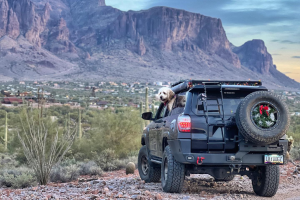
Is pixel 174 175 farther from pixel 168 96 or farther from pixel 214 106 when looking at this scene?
pixel 168 96

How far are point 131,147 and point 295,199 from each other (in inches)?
662

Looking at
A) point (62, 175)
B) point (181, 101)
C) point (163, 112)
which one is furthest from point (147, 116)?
point (62, 175)

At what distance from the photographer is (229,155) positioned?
7.48m

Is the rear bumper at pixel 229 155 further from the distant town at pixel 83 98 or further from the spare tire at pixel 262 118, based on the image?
the distant town at pixel 83 98

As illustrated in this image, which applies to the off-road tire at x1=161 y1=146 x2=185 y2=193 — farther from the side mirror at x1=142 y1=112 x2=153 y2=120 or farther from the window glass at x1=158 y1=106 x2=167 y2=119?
the side mirror at x1=142 y1=112 x2=153 y2=120

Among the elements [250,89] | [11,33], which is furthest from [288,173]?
[11,33]

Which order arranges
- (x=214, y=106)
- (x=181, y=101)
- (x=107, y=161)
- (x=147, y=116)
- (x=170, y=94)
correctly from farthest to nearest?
(x=107, y=161) → (x=147, y=116) → (x=170, y=94) → (x=181, y=101) → (x=214, y=106)

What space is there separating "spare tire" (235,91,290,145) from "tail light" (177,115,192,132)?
0.81 meters

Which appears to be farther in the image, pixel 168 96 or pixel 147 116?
pixel 147 116

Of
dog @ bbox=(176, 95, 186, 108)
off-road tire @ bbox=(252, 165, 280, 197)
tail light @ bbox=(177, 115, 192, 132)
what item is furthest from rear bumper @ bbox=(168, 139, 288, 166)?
dog @ bbox=(176, 95, 186, 108)

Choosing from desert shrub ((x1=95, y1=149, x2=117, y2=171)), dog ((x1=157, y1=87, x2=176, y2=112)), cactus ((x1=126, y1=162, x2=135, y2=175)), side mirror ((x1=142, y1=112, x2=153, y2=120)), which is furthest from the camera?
desert shrub ((x1=95, y1=149, x2=117, y2=171))

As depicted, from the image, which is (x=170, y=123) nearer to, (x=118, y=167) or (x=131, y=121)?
(x=118, y=167)

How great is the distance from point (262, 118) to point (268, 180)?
4.88 ft

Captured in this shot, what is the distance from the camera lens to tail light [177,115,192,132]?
294 inches
